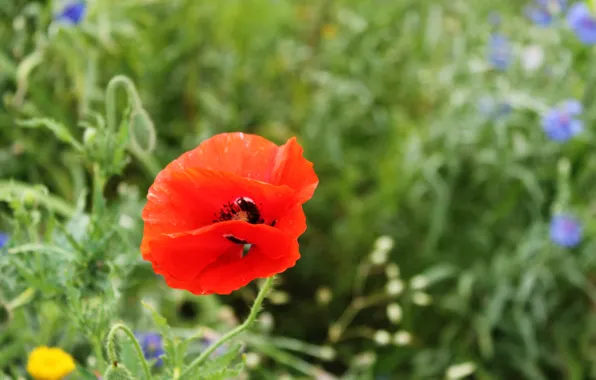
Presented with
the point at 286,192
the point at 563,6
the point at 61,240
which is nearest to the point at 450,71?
the point at 563,6

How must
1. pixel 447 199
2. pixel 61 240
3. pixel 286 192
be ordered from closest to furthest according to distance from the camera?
pixel 286 192 → pixel 61 240 → pixel 447 199

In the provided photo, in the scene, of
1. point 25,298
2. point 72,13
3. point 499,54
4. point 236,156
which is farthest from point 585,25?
point 25,298

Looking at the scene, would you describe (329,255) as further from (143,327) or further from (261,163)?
(261,163)

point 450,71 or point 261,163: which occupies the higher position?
point 450,71

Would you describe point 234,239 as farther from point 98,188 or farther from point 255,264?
point 98,188

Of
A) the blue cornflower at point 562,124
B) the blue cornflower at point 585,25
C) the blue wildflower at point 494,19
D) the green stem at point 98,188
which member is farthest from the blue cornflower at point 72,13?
the blue wildflower at point 494,19

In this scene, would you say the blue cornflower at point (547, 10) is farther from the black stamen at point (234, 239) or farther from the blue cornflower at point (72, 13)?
the black stamen at point (234, 239)

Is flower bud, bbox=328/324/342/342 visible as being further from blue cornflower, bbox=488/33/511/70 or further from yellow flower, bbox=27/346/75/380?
blue cornflower, bbox=488/33/511/70

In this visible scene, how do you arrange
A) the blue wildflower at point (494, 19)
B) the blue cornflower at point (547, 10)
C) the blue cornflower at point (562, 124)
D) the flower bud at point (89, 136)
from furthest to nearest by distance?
the blue wildflower at point (494, 19) < the blue cornflower at point (547, 10) < the blue cornflower at point (562, 124) < the flower bud at point (89, 136)
